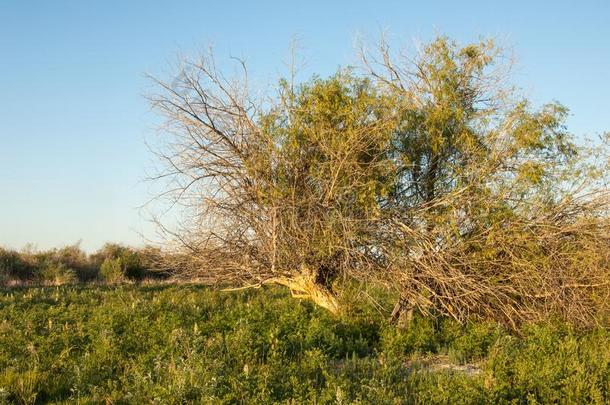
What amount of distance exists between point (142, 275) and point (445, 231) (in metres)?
18.8

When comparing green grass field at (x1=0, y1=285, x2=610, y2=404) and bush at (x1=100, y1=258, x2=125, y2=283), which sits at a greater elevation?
bush at (x1=100, y1=258, x2=125, y2=283)

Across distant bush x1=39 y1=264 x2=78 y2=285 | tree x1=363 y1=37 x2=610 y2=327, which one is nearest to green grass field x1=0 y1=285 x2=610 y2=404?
Result: tree x1=363 y1=37 x2=610 y2=327

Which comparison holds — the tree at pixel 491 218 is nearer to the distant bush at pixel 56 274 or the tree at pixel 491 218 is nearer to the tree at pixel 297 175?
the tree at pixel 297 175

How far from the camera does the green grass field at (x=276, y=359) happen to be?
263 inches

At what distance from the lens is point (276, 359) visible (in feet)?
26.9

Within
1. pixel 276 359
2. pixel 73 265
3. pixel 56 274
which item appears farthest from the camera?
pixel 73 265

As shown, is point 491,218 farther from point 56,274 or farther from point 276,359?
point 56,274

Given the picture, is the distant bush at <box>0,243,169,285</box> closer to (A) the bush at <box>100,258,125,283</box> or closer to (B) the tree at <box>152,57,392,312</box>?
(A) the bush at <box>100,258,125,283</box>

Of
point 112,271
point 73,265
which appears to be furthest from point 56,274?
point 73,265

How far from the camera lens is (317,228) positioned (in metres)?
11.2

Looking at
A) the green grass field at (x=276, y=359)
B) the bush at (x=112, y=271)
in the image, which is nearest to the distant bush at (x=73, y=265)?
the bush at (x=112, y=271)

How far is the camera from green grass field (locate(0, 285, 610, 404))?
6.67 m

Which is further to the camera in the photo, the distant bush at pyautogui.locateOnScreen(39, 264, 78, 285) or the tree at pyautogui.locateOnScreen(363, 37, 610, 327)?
the distant bush at pyautogui.locateOnScreen(39, 264, 78, 285)

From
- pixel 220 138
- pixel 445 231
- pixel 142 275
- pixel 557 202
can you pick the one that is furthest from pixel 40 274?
pixel 557 202
